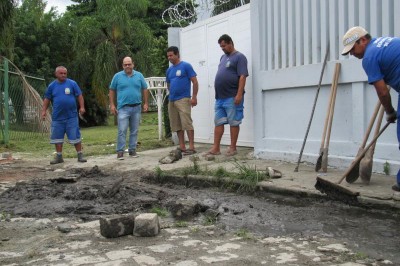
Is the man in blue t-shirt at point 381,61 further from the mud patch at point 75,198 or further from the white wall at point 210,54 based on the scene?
the white wall at point 210,54

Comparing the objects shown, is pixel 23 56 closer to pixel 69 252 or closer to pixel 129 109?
pixel 129 109

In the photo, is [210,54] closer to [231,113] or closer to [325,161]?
[231,113]

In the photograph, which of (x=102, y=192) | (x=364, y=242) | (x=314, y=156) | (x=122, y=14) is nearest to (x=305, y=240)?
(x=364, y=242)

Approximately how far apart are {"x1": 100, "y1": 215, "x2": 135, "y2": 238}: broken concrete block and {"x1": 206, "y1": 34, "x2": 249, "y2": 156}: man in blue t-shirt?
4.01 m

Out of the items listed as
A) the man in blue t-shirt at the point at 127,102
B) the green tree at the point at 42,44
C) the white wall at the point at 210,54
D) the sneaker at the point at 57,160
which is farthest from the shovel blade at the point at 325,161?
the green tree at the point at 42,44

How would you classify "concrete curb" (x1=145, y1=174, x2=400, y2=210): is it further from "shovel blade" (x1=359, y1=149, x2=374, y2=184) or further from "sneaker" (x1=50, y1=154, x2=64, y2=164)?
"sneaker" (x1=50, y1=154, x2=64, y2=164)

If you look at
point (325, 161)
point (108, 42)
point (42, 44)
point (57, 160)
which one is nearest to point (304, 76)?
point (325, 161)

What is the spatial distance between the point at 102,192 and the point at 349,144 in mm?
3042

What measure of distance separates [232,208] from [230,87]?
329 centimetres

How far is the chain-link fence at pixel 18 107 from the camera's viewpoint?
1353 centimetres

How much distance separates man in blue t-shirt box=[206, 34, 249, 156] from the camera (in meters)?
7.77

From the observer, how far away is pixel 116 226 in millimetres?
4016

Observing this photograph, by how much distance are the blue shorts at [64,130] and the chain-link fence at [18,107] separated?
409 cm

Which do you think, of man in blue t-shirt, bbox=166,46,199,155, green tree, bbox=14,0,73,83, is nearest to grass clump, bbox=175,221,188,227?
man in blue t-shirt, bbox=166,46,199,155
